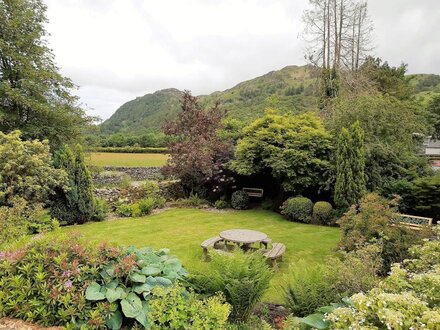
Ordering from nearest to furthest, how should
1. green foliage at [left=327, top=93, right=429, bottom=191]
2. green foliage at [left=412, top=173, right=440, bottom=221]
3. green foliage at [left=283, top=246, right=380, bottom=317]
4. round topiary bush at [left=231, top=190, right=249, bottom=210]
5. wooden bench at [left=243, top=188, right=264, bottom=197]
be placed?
1. green foliage at [left=283, top=246, right=380, bottom=317]
2. green foliage at [left=412, top=173, right=440, bottom=221]
3. green foliage at [left=327, top=93, right=429, bottom=191]
4. round topiary bush at [left=231, top=190, right=249, bottom=210]
5. wooden bench at [left=243, top=188, right=264, bottom=197]

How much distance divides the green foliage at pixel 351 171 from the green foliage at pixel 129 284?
24.4 ft

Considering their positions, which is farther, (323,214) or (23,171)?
(323,214)

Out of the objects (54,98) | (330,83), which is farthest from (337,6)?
(54,98)

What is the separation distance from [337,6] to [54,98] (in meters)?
16.5

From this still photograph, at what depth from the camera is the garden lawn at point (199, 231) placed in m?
7.54

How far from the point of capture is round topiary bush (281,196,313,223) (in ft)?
35.0

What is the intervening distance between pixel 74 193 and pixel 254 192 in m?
7.61

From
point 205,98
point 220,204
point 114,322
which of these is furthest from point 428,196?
point 205,98

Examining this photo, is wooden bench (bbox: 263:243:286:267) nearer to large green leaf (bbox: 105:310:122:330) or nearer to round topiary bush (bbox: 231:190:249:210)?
large green leaf (bbox: 105:310:122:330)

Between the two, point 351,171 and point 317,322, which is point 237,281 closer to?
point 317,322

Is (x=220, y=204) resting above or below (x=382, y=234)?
below

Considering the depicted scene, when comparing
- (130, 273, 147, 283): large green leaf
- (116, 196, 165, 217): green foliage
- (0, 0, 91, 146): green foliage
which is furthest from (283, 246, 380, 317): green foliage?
(0, 0, 91, 146): green foliage

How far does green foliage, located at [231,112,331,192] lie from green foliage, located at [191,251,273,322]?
285 inches

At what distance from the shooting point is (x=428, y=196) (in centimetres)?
892
